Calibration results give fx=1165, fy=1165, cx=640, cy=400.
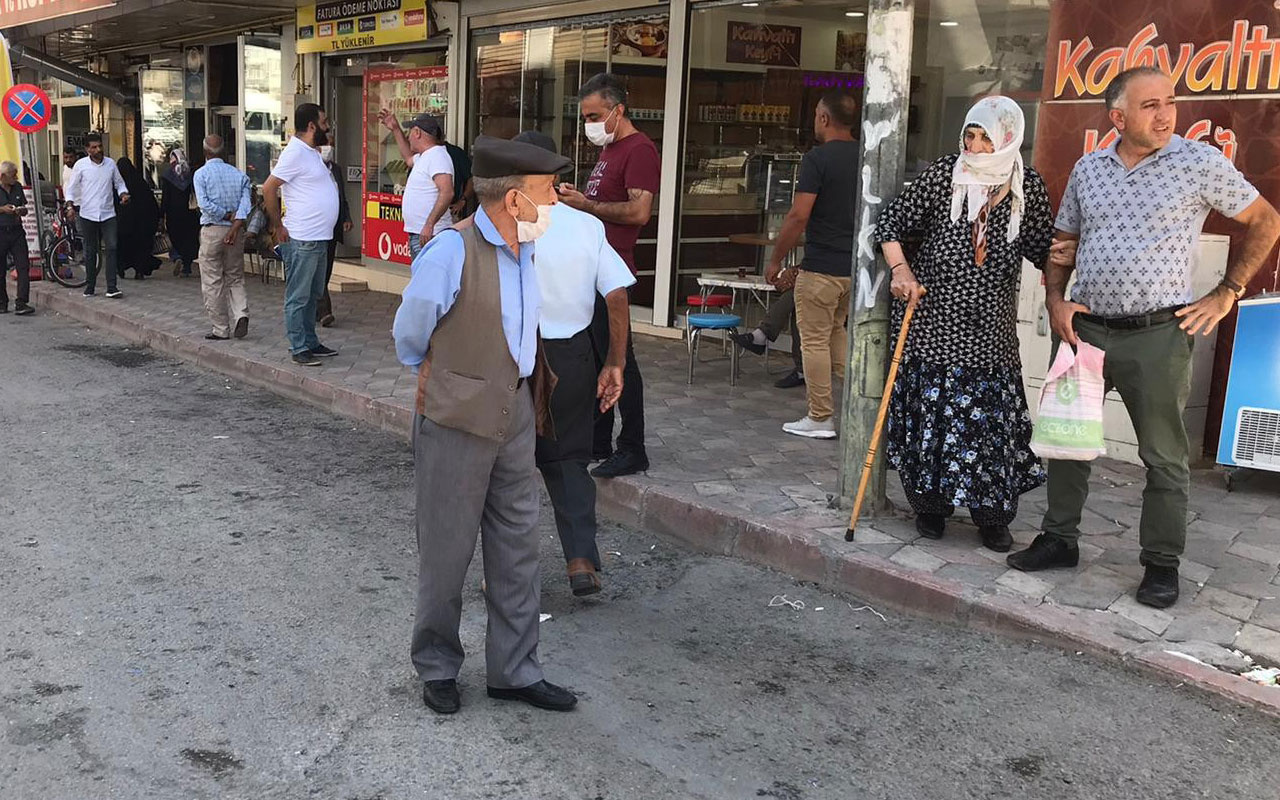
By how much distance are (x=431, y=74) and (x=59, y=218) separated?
250 inches

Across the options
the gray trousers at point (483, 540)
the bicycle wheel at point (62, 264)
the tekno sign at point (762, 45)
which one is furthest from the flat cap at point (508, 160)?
the bicycle wheel at point (62, 264)

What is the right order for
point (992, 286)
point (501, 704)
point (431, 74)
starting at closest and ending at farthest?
point (501, 704) < point (992, 286) < point (431, 74)

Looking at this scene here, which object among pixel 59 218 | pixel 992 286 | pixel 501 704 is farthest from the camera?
pixel 59 218

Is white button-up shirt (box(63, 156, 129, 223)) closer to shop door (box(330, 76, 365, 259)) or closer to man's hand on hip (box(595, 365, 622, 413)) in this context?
shop door (box(330, 76, 365, 259))

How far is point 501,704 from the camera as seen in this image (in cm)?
371

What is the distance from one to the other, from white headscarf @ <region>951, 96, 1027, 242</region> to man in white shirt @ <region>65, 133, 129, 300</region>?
11.3 m

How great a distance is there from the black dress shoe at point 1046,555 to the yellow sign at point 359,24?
A: 10454mm

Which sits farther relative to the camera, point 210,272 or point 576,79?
point 576,79

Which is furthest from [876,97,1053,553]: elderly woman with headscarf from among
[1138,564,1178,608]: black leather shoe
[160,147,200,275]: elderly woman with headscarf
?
[160,147,200,275]: elderly woman with headscarf

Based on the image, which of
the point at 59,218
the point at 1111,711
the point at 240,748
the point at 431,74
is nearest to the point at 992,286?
the point at 1111,711

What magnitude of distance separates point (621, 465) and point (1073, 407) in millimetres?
2374

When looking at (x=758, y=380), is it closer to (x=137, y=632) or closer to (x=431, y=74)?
(x=137, y=632)

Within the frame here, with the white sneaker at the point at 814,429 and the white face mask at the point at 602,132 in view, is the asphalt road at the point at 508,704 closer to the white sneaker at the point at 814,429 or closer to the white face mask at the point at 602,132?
the white sneaker at the point at 814,429

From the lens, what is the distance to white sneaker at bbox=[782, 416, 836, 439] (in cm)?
695
